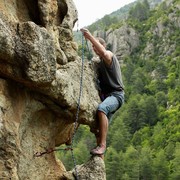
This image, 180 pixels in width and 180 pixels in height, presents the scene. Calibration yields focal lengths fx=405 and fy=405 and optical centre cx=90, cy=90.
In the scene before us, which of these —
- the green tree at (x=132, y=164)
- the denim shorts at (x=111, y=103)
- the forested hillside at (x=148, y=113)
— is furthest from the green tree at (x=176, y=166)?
the denim shorts at (x=111, y=103)

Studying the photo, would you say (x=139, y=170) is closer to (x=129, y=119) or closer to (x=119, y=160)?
(x=119, y=160)

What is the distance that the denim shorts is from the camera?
37.2ft

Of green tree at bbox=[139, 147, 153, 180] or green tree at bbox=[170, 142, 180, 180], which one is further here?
green tree at bbox=[139, 147, 153, 180]

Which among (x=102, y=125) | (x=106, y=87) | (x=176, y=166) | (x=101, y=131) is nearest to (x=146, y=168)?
(x=176, y=166)

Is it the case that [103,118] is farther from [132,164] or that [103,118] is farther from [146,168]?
[132,164]

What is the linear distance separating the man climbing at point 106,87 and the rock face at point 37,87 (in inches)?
12.0

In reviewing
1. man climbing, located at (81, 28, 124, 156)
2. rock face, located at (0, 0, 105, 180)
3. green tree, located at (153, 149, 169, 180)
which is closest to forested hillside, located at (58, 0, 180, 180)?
green tree, located at (153, 149, 169, 180)

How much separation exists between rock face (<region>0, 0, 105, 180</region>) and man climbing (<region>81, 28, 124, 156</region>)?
30cm

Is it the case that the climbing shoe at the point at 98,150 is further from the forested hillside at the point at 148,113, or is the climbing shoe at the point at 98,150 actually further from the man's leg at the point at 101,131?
the forested hillside at the point at 148,113

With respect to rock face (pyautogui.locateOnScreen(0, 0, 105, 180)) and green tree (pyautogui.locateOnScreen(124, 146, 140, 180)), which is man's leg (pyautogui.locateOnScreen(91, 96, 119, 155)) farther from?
green tree (pyautogui.locateOnScreen(124, 146, 140, 180))

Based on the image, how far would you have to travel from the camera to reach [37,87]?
9.67 metres

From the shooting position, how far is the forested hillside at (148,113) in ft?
317

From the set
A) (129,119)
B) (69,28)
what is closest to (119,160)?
(129,119)

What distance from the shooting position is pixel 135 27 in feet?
607
